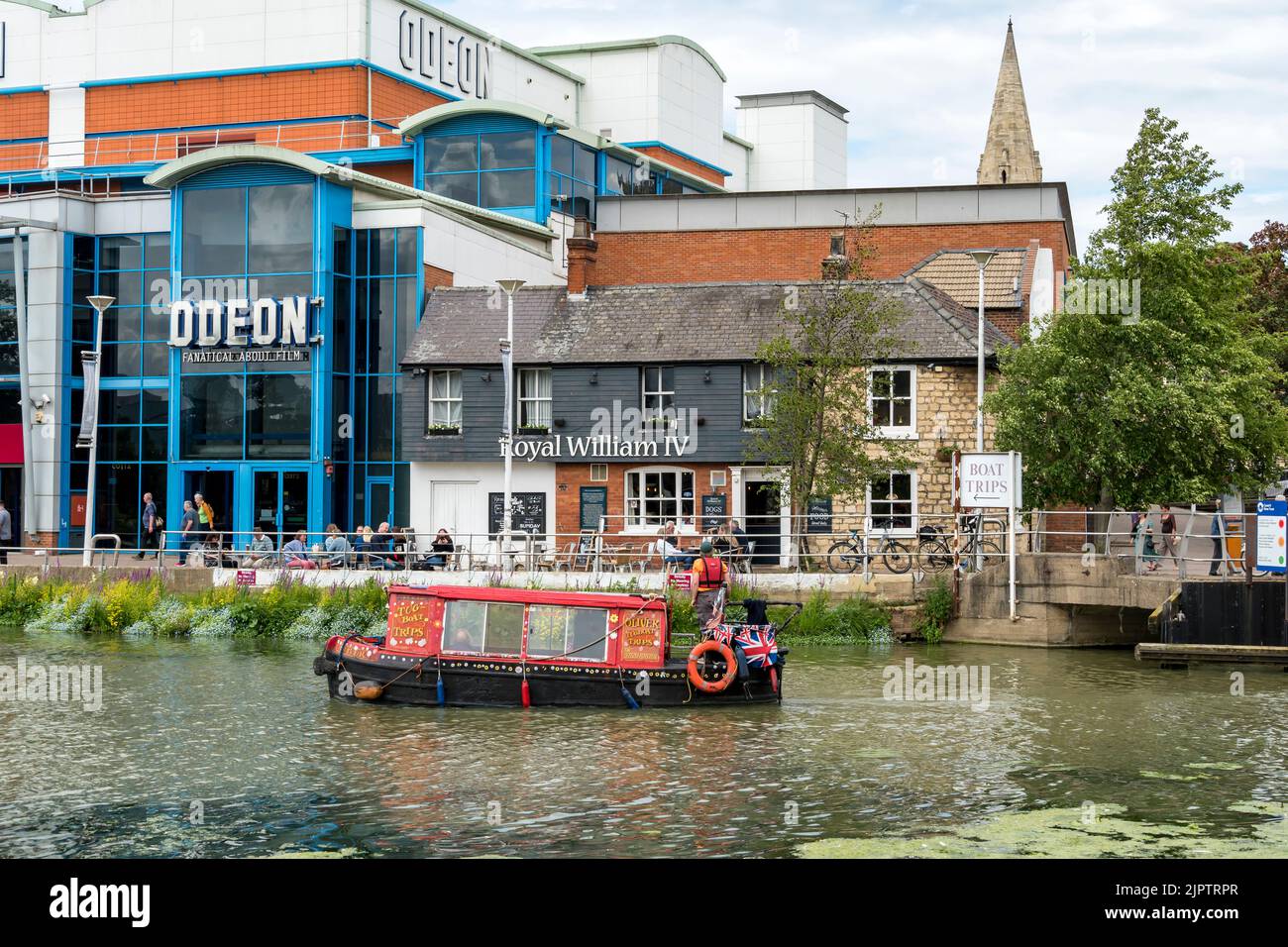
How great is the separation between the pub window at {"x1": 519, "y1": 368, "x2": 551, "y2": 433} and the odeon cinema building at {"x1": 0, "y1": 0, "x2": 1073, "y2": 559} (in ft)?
0.19

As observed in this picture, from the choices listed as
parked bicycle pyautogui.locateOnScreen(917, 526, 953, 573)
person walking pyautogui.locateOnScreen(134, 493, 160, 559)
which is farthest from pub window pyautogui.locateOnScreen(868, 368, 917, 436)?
person walking pyautogui.locateOnScreen(134, 493, 160, 559)

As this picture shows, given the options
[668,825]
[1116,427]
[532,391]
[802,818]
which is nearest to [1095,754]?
[802,818]

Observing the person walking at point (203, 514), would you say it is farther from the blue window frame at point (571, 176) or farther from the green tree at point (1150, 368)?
the green tree at point (1150, 368)

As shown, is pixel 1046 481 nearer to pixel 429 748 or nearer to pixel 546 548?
pixel 546 548

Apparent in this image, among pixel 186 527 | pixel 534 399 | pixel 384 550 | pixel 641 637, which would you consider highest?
pixel 534 399

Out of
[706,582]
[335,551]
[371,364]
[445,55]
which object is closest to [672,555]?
[335,551]

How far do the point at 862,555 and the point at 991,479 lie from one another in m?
3.19

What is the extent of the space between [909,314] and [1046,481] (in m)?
6.76

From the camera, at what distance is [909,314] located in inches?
1508

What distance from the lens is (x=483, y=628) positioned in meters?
24.4

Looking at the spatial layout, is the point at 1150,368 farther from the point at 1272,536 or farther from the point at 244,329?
the point at 244,329

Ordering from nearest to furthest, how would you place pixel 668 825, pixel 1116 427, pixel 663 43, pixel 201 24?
1. pixel 668 825
2. pixel 1116 427
3. pixel 201 24
4. pixel 663 43

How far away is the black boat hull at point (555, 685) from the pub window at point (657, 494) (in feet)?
50.3

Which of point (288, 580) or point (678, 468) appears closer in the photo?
point (288, 580)
